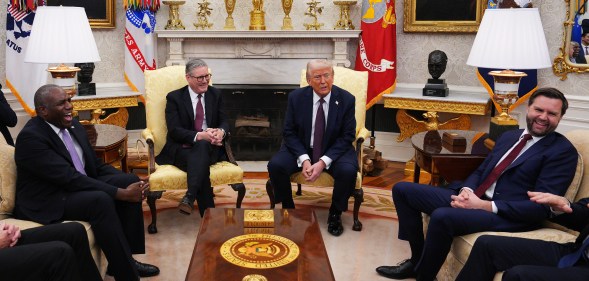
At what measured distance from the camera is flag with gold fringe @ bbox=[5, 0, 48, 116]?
216 inches

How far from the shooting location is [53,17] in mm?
3963

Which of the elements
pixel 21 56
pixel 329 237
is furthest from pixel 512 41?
pixel 21 56

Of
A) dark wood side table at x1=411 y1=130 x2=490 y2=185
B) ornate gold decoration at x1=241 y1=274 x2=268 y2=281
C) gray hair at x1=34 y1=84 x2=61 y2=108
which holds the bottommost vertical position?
ornate gold decoration at x1=241 y1=274 x2=268 y2=281

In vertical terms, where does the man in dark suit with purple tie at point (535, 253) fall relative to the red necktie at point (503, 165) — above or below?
below

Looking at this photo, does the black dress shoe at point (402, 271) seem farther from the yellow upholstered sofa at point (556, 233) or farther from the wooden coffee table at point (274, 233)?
the wooden coffee table at point (274, 233)

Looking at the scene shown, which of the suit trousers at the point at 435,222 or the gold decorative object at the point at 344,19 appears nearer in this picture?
the suit trousers at the point at 435,222

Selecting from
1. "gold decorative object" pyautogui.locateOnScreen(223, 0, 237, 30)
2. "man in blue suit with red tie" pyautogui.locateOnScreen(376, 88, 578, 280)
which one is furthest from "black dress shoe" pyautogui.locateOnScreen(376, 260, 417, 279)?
"gold decorative object" pyautogui.locateOnScreen(223, 0, 237, 30)

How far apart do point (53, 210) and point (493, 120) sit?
2886mm

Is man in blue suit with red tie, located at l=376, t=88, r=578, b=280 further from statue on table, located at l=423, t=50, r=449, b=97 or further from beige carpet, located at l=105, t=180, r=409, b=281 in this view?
statue on table, located at l=423, t=50, r=449, b=97

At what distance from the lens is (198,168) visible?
406cm

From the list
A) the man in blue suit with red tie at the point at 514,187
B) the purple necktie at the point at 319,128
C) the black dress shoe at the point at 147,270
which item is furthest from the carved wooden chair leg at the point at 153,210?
the man in blue suit with red tie at the point at 514,187

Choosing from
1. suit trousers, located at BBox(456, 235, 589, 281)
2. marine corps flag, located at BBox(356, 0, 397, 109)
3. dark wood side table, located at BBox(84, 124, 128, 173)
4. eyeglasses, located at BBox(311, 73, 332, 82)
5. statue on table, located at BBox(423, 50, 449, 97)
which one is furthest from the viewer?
marine corps flag, located at BBox(356, 0, 397, 109)

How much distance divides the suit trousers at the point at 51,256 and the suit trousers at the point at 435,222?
5.81ft

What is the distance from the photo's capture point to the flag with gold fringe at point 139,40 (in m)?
6.08
